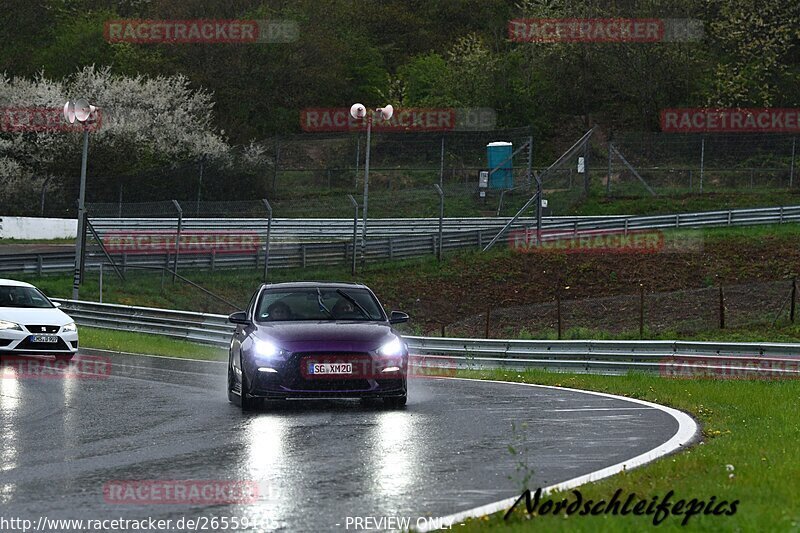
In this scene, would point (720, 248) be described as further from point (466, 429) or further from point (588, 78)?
point (466, 429)

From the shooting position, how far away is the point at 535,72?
76.6m

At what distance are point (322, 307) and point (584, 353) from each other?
8700 mm

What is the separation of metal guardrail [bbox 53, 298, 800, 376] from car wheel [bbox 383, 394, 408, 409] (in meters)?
7.78

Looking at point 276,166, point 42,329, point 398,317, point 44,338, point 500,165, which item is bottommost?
point 44,338

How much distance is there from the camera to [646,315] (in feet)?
116

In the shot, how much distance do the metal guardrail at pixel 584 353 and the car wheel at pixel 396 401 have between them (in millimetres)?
7783

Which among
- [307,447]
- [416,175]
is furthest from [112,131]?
[307,447]

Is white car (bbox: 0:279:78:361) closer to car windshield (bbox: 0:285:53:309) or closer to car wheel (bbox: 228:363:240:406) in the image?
car windshield (bbox: 0:285:53:309)

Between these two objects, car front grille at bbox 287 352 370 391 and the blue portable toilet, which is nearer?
car front grille at bbox 287 352 370 391

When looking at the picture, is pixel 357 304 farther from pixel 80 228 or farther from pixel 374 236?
pixel 374 236

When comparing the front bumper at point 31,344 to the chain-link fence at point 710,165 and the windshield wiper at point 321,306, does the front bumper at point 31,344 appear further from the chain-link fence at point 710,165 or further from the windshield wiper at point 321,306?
the chain-link fence at point 710,165

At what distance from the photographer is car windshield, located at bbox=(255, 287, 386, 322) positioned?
16703mm

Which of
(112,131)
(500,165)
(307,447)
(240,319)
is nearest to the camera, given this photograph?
(307,447)

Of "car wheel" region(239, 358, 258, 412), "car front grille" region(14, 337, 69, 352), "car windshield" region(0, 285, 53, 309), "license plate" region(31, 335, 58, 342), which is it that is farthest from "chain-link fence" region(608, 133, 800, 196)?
"car wheel" region(239, 358, 258, 412)
